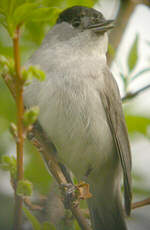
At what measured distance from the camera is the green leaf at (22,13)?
4.31 feet

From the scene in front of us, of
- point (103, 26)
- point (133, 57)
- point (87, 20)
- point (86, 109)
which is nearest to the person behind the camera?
point (86, 109)

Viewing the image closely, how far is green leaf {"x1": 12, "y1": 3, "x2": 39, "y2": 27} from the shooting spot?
51.7 inches

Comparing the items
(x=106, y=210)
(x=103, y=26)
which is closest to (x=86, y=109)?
(x=103, y=26)

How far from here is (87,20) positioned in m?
3.24

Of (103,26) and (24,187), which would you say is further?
(103,26)

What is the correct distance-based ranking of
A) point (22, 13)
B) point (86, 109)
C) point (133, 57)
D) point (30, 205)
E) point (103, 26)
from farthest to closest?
point (103, 26) < point (133, 57) < point (86, 109) < point (30, 205) < point (22, 13)

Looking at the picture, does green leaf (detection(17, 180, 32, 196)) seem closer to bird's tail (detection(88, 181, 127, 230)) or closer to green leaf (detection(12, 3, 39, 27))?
green leaf (detection(12, 3, 39, 27))

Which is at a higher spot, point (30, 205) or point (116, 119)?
point (116, 119)

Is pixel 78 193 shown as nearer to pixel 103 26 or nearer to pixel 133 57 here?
pixel 133 57

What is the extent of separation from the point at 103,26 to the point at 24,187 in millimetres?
2024

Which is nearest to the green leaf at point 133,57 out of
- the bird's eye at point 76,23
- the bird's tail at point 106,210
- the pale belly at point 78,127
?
the pale belly at point 78,127

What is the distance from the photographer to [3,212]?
2.32 meters

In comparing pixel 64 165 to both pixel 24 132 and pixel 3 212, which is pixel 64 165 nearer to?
pixel 3 212

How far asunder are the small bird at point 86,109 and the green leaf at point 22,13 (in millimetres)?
1278
